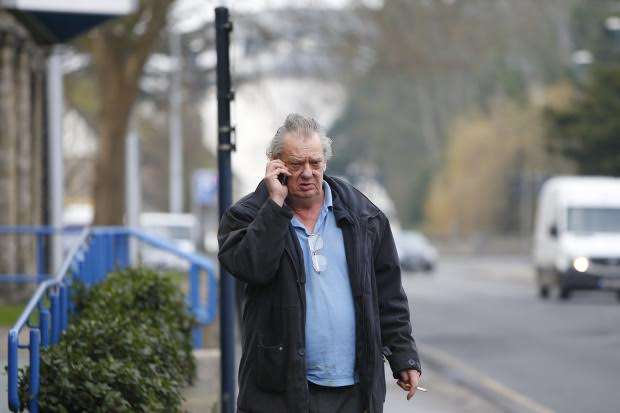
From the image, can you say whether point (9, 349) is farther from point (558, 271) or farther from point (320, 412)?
point (558, 271)

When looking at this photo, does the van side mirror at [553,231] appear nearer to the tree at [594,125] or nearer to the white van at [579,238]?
the white van at [579,238]

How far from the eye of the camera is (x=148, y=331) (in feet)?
27.8

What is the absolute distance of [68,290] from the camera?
30.8 feet

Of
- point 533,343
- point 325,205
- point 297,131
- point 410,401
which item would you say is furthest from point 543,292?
point 297,131

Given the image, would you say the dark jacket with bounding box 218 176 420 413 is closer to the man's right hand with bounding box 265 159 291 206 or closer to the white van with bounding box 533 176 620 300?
the man's right hand with bounding box 265 159 291 206

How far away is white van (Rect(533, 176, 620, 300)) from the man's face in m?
20.5

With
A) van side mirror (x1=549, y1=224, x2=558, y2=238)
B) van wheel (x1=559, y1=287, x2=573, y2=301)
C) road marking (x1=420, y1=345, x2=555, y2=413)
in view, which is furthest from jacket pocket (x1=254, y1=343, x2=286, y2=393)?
van side mirror (x1=549, y1=224, x2=558, y2=238)

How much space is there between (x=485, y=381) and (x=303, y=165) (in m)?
7.84

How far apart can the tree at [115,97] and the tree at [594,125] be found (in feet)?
66.9

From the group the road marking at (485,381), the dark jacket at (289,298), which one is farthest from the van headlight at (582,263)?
the dark jacket at (289,298)

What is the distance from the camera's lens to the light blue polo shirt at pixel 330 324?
4.80 meters

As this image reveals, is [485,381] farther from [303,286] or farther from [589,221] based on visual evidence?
[589,221]

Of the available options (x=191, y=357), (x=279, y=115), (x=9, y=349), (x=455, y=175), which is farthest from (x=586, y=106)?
(x=9, y=349)

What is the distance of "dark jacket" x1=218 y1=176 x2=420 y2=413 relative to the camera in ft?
15.5
